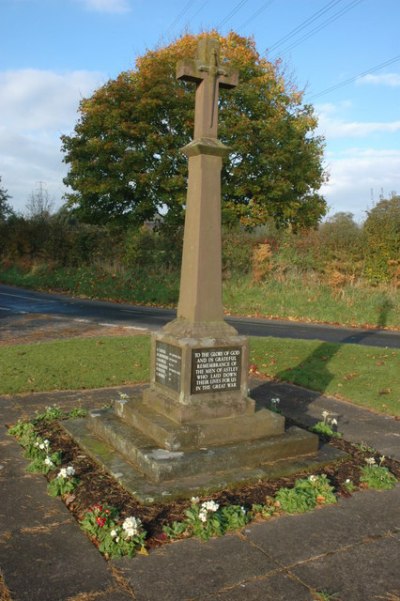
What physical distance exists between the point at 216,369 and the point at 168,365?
495 mm

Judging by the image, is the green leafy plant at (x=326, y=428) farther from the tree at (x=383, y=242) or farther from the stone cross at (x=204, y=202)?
the tree at (x=383, y=242)

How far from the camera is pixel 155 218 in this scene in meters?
25.8

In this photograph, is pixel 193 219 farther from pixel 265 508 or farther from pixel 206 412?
pixel 265 508

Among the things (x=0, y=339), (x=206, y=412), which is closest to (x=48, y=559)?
(x=206, y=412)

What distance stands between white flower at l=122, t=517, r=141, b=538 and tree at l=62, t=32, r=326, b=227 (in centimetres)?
1941

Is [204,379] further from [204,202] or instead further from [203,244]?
[204,202]

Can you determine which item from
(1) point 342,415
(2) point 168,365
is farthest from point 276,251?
(2) point 168,365

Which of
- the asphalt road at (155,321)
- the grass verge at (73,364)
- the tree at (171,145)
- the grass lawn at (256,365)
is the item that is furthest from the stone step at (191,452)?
the tree at (171,145)

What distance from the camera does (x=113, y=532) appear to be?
3426mm

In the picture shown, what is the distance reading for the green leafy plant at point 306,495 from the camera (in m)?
4.07

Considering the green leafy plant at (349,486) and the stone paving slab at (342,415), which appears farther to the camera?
the stone paving slab at (342,415)

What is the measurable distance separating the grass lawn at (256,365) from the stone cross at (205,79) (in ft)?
13.5

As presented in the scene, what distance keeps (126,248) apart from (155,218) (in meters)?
2.61

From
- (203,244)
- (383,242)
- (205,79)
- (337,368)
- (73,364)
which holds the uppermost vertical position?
(205,79)
